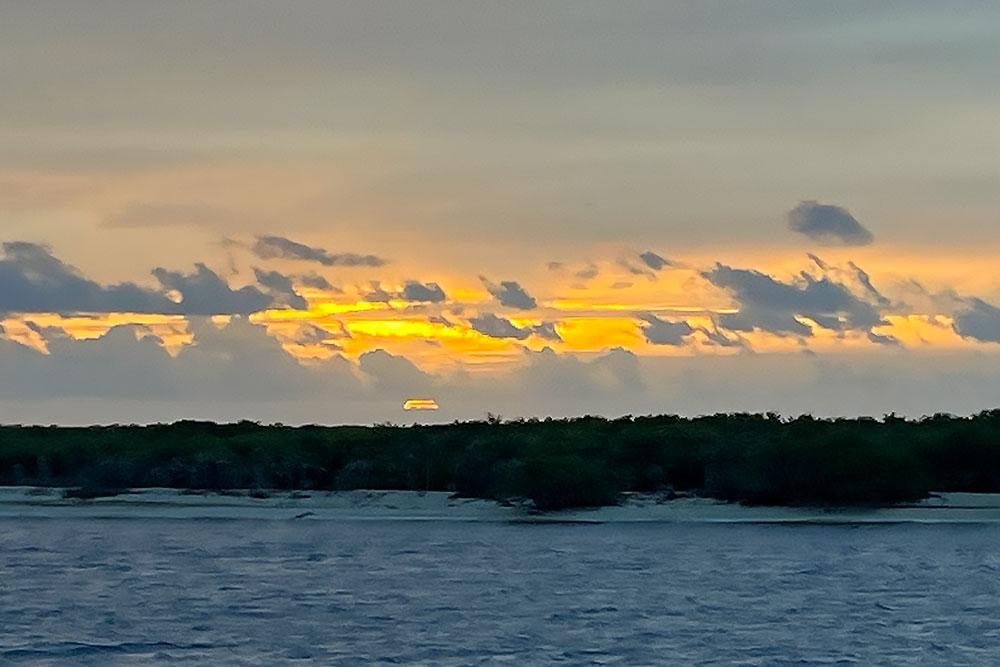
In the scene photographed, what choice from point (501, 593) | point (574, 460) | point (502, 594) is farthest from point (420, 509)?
point (502, 594)

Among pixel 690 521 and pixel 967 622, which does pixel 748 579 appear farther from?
pixel 690 521

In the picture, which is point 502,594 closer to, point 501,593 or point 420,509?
point 501,593

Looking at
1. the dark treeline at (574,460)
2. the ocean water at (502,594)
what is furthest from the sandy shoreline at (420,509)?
the ocean water at (502,594)

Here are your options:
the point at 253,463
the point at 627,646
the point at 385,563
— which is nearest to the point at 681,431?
the point at 253,463

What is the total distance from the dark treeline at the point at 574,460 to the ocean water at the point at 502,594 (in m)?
3.64

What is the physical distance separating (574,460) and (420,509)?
6.87 metres

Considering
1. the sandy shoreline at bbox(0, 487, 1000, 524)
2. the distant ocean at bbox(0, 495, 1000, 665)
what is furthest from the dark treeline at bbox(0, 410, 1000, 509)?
the distant ocean at bbox(0, 495, 1000, 665)

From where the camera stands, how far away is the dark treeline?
61.7 m

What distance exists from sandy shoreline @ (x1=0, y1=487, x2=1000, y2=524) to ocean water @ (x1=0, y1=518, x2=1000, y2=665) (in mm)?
2376

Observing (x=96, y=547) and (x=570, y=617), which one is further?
(x=96, y=547)

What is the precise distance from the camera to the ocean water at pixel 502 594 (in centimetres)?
3092

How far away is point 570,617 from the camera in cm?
3572

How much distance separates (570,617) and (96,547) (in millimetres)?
20809

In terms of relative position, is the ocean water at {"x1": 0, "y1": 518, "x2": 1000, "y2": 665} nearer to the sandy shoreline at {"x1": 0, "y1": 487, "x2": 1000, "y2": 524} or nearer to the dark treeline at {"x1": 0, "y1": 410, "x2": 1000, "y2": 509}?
the sandy shoreline at {"x1": 0, "y1": 487, "x2": 1000, "y2": 524}
